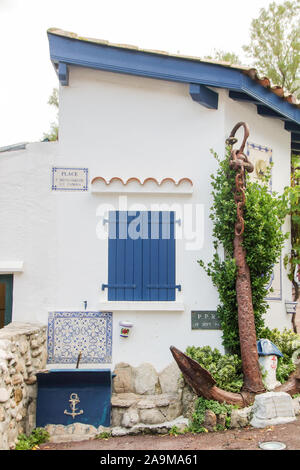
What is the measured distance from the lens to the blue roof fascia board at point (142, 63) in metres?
6.86

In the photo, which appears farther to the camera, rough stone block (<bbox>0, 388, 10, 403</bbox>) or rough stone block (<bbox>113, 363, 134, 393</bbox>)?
rough stone block (<bbox>113, 363, 134, 393</bbox>)

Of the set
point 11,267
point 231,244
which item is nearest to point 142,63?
point 231,244

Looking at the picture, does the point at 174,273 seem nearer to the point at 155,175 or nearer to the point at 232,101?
the point at 155,175

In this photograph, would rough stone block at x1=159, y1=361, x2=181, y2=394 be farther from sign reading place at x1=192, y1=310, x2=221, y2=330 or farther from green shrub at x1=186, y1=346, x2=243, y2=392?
sign reading place at x1=192, y1=310, x2=221, y2=330

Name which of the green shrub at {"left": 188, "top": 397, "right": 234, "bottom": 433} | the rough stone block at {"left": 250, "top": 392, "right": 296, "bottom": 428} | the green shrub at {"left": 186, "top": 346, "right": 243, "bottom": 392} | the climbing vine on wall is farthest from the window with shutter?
the rough stone block at {"left": 250, "top": 392, "right": 296, "bottom": 428}

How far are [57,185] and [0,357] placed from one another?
9.50 feet

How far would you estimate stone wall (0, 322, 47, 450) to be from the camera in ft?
16.0

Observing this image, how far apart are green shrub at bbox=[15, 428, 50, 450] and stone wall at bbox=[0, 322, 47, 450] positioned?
7cm

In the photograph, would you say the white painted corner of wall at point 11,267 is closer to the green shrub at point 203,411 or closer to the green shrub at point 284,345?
the green shrub at point 203,411

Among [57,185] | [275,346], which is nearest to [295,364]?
[275,346]

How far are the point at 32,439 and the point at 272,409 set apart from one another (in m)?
2.89

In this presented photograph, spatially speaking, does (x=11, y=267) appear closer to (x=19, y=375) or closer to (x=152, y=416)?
(x=19, y=375)

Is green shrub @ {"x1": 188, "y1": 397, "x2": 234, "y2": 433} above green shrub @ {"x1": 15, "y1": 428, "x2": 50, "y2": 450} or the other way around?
above

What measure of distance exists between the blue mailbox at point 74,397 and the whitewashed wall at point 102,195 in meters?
0.58
